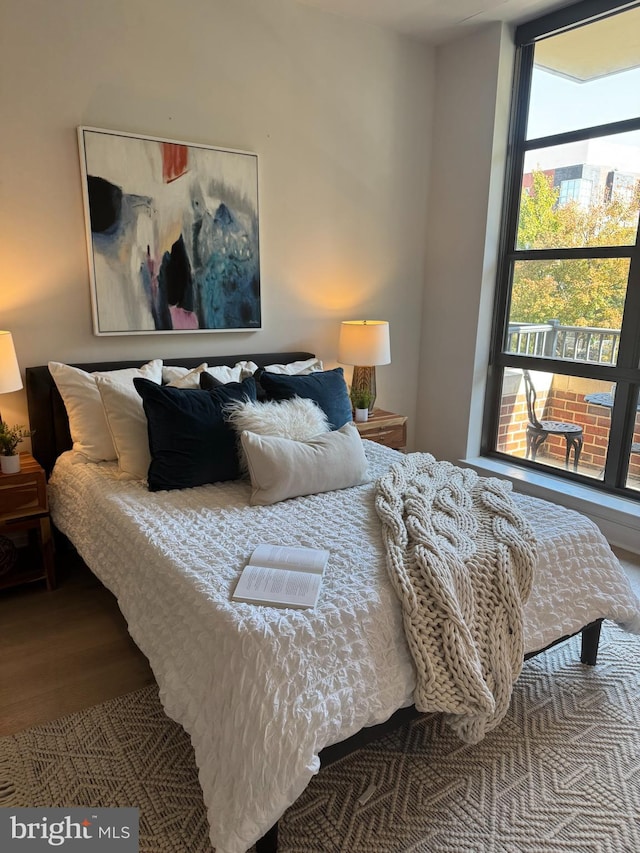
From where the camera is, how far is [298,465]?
2328 mm

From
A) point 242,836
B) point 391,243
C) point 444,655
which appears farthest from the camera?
point 391,243

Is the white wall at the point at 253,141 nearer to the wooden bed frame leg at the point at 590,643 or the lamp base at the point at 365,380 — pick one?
the lamp base at the point at 365,380

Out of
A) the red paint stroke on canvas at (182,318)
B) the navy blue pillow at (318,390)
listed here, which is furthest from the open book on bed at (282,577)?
the red paint stroke on canvas at (182,318)

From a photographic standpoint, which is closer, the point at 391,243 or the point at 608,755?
the point at 608,755

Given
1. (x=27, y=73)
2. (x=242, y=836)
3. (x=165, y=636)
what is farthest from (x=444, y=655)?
(x=27, y=73)

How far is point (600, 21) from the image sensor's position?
10.7 feet

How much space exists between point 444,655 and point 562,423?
2623 millimetres

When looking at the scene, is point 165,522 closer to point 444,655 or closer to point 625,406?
point 444,655

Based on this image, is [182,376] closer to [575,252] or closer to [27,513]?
[27,513]

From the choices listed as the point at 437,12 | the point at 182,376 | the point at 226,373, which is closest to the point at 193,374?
the point at 182,376

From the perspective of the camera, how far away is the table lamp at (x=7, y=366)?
248 cm

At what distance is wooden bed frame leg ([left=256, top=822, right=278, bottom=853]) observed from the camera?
1427 mm

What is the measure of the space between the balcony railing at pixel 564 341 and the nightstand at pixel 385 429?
1016 mm

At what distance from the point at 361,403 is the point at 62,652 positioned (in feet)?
7.04
